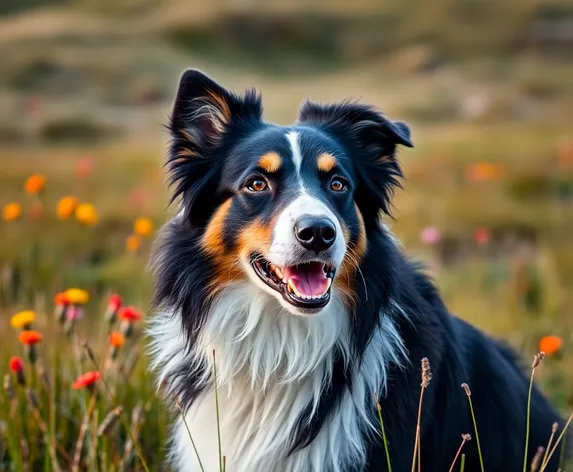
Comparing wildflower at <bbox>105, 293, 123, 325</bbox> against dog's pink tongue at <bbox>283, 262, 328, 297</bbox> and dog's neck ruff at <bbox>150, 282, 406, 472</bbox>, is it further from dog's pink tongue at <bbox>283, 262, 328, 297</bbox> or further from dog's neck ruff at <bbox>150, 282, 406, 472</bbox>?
dog's pink tongue at <bbox>283, 262, 328, 297</bbox>

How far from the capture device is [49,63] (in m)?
15.6

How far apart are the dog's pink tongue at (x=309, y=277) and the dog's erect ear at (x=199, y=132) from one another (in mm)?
597

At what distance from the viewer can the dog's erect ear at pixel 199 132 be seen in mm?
3568

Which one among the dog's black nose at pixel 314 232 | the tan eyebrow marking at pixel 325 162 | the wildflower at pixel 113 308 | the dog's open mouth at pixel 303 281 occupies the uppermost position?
the tan eyebrow marking at pixel 325 162

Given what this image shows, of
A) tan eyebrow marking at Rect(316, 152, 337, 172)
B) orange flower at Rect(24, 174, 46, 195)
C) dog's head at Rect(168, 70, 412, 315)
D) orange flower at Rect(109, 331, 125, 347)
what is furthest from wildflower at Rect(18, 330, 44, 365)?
orange flower at Rect(24, 174, 46, 195)

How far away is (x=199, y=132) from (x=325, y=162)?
2.22 ft

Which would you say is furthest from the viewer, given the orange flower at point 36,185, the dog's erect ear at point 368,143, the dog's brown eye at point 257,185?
the orange flower at point 36,185

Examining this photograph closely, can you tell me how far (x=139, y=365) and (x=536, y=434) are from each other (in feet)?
7.98

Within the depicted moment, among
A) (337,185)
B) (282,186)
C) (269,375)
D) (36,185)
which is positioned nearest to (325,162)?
(337,185)

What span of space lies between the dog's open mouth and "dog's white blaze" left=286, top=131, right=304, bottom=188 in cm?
40

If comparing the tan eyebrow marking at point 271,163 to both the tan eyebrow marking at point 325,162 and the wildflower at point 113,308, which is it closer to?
the tan eyebrow marking at point 325,162

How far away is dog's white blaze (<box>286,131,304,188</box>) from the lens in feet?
11.1

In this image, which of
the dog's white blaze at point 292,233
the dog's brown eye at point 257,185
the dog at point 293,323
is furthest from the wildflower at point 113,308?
the dog's white blaze at point 292,233

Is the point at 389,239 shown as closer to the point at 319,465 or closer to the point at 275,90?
the point at 319,465
